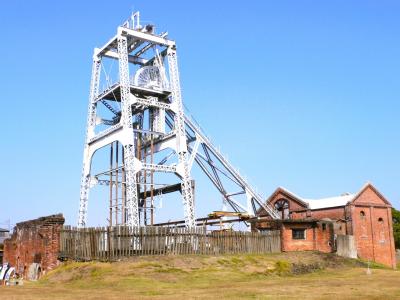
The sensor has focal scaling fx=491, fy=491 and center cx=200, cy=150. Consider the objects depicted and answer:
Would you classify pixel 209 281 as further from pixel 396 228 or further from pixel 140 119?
pixel 396 228

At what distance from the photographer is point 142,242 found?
90.0 ft

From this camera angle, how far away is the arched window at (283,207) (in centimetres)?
5309

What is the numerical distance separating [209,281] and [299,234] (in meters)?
17.3

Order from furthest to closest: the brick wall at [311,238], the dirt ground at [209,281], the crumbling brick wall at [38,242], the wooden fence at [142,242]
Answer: the brick wall at [311,238]
the crumbling brick wall at [38,242]
the wooden fence at [142,242]
the dirt ground at [209,281]

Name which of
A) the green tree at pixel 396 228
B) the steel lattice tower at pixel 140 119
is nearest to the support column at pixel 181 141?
the steel lattice tower at pixel 140 119

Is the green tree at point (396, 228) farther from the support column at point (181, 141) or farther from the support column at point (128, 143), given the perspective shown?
the support column at point (128, 143)

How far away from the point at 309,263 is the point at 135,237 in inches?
422

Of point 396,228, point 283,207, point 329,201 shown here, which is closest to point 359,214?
point 329,201

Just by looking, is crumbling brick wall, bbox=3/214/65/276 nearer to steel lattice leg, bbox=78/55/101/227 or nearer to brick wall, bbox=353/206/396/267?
steel lattice leg, bbox=78/55/101/227

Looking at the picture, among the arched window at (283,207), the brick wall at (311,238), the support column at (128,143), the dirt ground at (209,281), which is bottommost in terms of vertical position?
the dirt ground at (209,281)

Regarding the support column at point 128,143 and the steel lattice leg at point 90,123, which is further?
the steel lattice leg at point 90,123

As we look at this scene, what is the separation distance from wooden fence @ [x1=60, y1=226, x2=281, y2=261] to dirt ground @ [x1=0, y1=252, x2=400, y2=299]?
1.32 metres

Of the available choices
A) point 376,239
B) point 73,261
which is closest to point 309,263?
point 73,261

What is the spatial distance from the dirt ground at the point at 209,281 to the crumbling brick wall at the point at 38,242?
1.39 m
